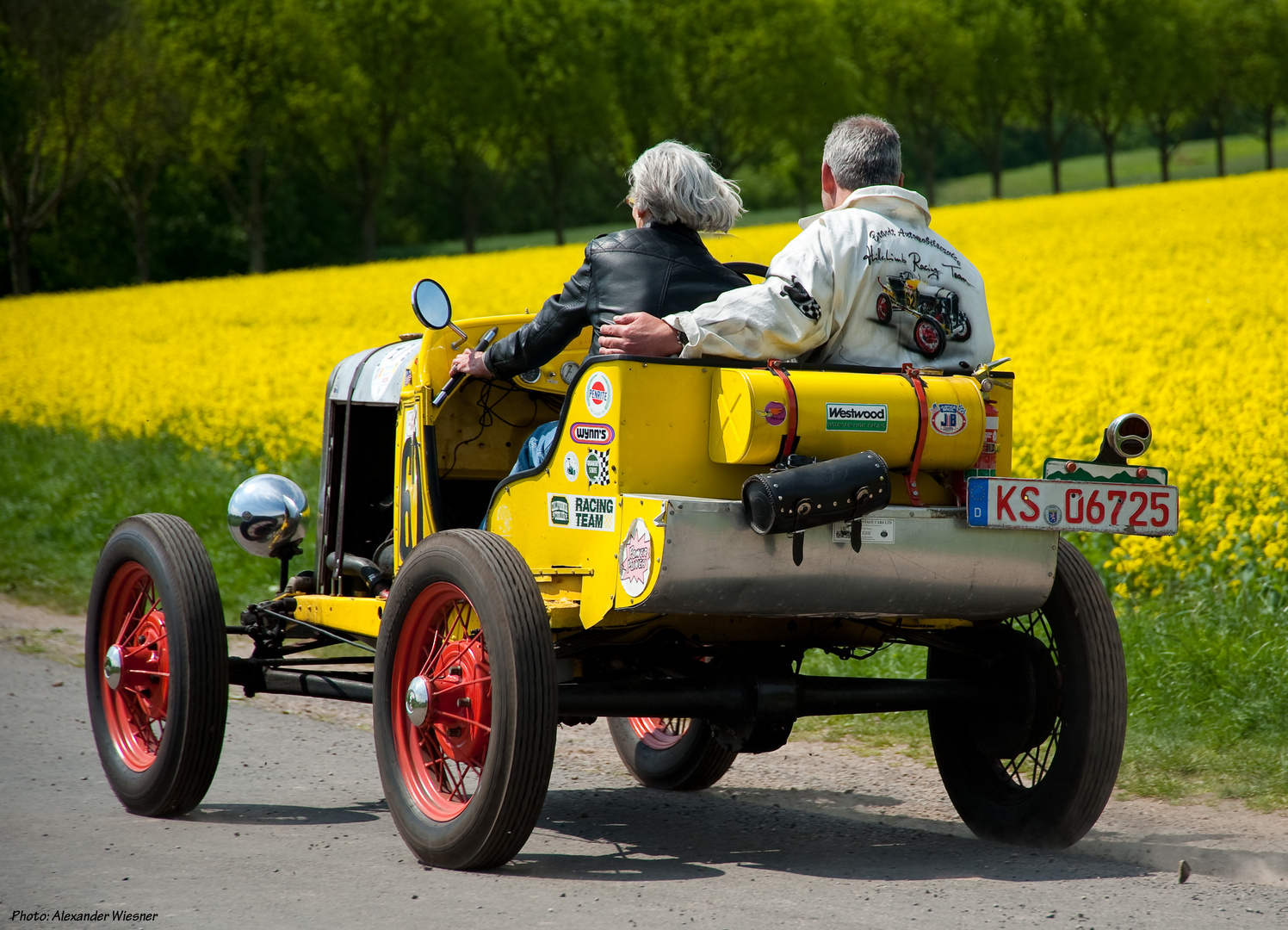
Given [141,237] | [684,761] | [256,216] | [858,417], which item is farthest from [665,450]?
[256,216]

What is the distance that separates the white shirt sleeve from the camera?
3.87m

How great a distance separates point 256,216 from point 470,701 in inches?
1957

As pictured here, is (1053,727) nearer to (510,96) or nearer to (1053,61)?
(510,96)

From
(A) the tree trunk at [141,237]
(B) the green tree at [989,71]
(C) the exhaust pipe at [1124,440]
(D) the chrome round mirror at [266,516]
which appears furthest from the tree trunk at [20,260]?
(C) the exhaust pipe at [1124,440]

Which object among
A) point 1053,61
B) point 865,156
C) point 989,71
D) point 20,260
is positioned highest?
point 1053,61

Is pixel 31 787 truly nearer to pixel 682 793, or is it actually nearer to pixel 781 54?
pixel 682 793

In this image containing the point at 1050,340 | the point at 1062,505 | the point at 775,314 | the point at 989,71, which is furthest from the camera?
the point at 989,71

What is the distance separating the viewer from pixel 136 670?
502 cm

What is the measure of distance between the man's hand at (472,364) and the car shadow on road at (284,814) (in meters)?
1.48

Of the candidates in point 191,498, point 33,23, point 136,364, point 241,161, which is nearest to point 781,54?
point 241,161

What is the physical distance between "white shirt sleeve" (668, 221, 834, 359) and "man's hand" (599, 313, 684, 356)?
1.4 inches

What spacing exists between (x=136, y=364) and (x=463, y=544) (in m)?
15.5

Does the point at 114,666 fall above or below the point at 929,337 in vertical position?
below

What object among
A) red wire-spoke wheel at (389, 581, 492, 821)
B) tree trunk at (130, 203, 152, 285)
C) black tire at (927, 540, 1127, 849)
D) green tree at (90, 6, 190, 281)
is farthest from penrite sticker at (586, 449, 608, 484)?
tree trunk at (130, 203, 152, 285)
